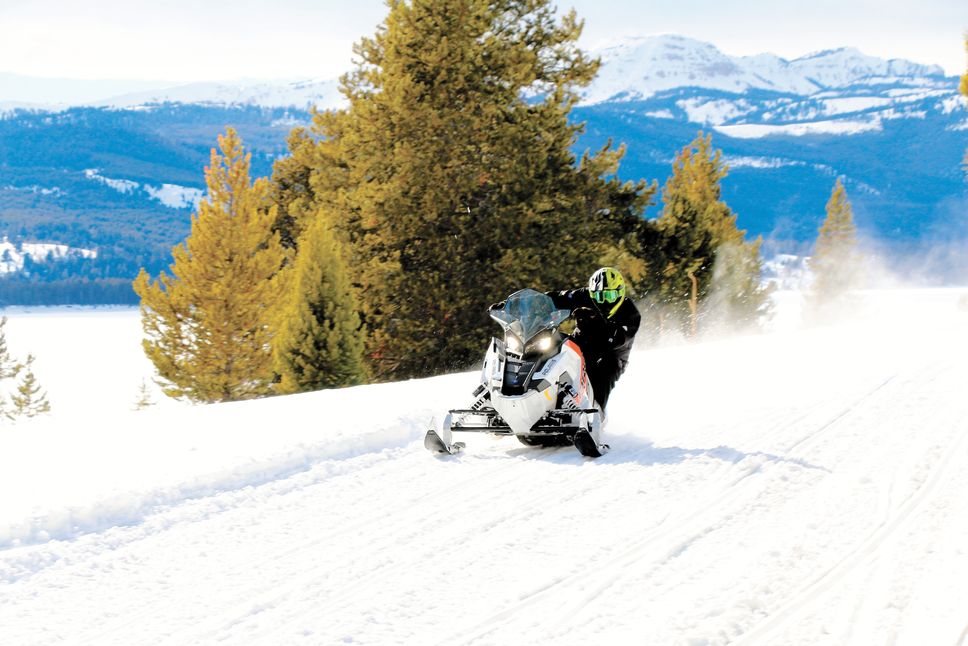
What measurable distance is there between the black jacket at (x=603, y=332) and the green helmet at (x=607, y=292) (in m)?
0.03

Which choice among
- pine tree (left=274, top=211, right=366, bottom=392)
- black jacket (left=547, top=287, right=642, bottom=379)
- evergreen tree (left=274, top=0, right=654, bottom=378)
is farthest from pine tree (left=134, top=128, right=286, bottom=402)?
black jacket (left=547, top=287, right=642, bottom=379)

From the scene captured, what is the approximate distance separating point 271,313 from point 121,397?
211ft

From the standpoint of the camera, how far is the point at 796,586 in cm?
445

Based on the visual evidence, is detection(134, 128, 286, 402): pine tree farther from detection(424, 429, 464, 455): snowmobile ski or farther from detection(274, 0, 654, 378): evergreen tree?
detection(424, 429, 464, 455): snowmobile ski

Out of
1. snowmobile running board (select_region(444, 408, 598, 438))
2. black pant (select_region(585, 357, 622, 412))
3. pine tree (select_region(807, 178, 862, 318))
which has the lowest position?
pine tree (select_region(807, 178, 862, 318))

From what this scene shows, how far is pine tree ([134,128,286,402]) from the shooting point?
A: 28312 millimetres

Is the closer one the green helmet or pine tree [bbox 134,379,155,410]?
the green helmet

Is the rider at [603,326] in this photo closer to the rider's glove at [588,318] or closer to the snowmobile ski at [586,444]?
the rider's glove at [588,318]

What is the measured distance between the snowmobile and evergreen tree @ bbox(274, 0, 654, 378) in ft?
58.0

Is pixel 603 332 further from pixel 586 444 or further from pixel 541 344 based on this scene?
pixel 586 444

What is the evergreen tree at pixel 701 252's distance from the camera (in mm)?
35094

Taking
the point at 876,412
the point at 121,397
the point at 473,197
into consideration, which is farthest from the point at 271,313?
the point at 121,397

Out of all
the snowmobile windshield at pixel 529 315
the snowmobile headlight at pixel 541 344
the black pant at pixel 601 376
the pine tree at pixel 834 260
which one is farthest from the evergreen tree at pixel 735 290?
the snowmobile headlight at pixel 541 344

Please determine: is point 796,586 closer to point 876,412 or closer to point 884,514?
point 884,514
